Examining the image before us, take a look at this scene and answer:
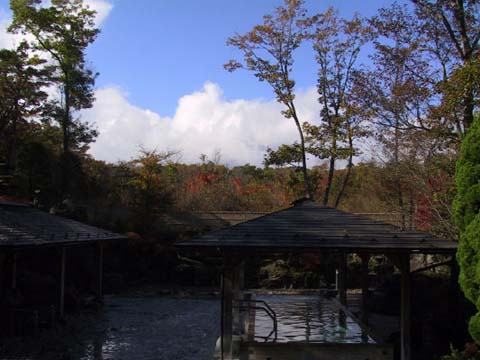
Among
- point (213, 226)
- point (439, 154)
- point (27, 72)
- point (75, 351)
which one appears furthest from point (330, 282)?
point (27, 72)

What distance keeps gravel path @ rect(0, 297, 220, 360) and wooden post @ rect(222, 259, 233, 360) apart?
2030 mm

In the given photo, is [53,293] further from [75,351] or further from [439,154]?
[439,154]

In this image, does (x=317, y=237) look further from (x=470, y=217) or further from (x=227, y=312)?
(x=470, y=217)

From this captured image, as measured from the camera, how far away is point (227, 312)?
8.21 m

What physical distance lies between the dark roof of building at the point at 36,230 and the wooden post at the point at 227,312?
443 centimetres

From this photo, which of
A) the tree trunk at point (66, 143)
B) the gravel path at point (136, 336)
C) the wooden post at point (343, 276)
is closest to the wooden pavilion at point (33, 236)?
the gravel path at point (136, 336)

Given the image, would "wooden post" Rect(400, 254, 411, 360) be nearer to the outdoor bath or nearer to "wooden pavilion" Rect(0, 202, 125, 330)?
the outdoor bath

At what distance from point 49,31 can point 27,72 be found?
253 centimetres

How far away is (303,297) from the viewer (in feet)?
48.7

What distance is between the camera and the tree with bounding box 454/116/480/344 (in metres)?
7.14

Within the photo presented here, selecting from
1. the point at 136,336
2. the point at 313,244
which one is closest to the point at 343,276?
the point at 313,244

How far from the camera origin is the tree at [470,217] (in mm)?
7145

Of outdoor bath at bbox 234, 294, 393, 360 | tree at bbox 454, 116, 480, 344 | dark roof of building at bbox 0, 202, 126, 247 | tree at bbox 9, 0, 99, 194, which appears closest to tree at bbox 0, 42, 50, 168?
tree at bbox 9, 0, 99, 194

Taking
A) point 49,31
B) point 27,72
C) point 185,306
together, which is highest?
point 49,31
